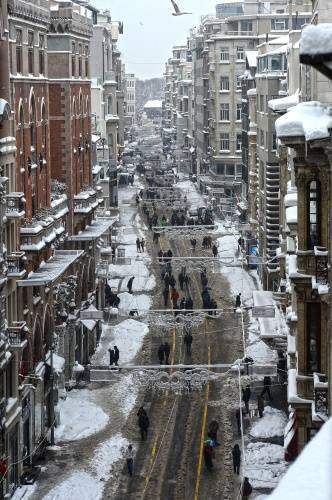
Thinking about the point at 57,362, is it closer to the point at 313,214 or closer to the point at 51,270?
the point at 51,270

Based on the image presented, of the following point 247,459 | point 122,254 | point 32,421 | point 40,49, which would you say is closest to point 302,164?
point 247,459

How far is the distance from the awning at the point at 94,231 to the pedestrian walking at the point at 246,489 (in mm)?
26153

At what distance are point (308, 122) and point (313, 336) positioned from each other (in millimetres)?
6988

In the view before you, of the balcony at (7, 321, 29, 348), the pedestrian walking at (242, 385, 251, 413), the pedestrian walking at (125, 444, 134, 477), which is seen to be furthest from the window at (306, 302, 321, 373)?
the pedestrian walking at (242, 385, 251, 413)

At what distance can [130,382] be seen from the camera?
4841cm

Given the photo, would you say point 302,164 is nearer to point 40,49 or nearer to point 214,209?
point 40,49

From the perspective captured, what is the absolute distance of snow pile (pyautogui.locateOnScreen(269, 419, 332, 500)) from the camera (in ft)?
13.5

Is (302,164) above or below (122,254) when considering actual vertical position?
above

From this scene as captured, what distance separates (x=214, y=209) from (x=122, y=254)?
4218 cm

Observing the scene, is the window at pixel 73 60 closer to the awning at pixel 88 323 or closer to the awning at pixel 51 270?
the awning at pixel 51 270

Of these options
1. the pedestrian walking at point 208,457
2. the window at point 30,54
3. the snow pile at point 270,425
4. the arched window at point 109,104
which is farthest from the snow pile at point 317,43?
the arched window at point 109,104

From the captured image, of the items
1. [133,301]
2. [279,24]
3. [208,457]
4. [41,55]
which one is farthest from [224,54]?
[208,457]

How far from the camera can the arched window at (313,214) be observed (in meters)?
25.7

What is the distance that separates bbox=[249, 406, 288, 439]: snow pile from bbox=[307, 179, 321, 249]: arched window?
14.2 metres
